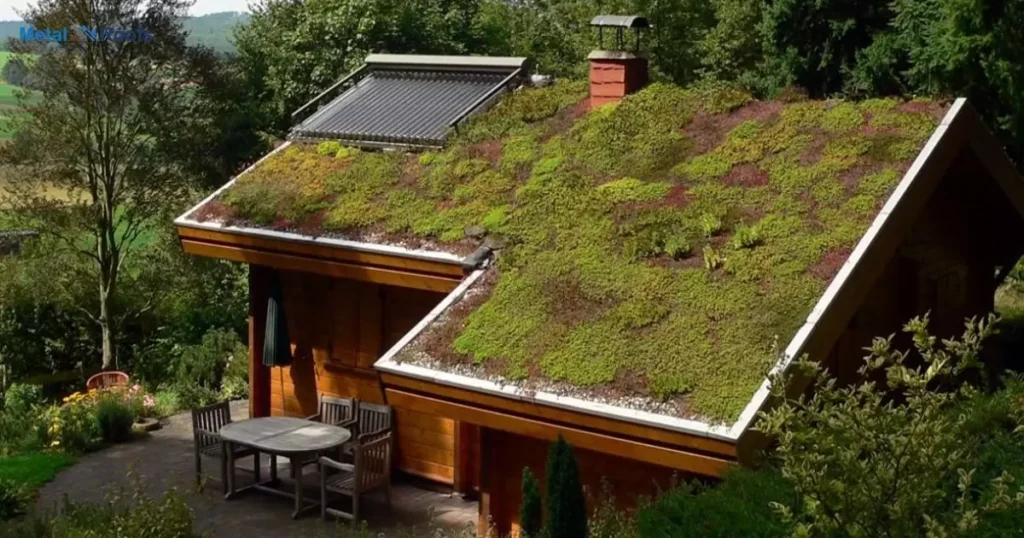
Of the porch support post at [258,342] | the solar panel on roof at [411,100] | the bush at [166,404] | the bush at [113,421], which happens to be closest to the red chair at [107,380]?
the bush at [166,404]

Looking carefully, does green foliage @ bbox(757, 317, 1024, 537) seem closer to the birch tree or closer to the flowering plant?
the flowering plant

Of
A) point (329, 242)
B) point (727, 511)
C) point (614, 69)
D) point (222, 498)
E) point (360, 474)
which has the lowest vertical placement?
point (222, 498)

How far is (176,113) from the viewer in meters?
21.4

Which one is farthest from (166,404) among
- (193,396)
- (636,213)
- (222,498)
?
(636,213)

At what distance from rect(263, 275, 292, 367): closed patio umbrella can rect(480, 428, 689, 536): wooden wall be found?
454cm

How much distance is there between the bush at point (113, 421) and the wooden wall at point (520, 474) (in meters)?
7.01

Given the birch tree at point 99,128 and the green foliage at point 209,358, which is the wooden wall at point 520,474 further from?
the birch tree at point 99,128

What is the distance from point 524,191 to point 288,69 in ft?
51.0

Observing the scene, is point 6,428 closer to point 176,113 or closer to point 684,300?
point 176,113

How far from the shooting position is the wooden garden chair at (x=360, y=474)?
11.5 meters

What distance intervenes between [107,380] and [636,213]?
10202 mm

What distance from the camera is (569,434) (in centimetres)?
882

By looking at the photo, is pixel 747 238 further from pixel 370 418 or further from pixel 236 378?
pixel 236 378

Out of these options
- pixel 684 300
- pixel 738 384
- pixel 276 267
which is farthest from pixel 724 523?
pixel 276 267
